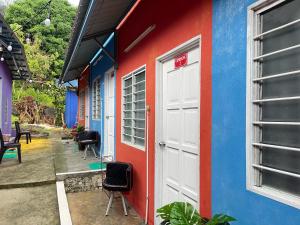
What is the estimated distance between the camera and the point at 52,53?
1001 inches

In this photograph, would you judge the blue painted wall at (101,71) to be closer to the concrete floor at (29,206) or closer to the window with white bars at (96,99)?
the window with white bars at (96,99)

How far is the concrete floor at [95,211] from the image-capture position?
4.19m

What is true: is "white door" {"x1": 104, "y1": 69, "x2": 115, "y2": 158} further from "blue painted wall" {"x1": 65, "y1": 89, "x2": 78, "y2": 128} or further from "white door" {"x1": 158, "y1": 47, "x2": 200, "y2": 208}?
"blue painted wall" {"x1": 65, "y1": 89, "x2": 78, "y2": 128}

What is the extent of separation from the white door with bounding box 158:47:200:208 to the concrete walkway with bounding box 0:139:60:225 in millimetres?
1904

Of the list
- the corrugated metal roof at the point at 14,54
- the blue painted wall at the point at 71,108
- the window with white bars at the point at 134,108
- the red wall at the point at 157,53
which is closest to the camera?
the red wall at the point at 157,53

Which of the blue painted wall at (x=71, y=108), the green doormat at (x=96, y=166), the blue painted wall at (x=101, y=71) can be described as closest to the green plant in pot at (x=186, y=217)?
the green doormat at (x=96, y=166)

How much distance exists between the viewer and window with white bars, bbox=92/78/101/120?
329 inches

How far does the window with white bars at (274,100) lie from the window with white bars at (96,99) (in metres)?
6.75

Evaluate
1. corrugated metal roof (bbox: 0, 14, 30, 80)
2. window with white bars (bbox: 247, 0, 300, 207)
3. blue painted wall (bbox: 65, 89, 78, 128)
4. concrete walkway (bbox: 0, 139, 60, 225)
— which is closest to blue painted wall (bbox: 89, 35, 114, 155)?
concrete walkway (bbox: 0, 139, 60, 225)

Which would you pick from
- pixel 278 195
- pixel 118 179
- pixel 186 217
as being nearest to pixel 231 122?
pixel 278 195

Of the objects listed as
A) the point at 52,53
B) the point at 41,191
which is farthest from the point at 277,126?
the point at 52,53

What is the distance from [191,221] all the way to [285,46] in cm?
128

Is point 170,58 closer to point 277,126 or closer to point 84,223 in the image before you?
point 277,126

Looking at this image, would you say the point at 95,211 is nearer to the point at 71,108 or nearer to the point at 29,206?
the point at 29,206
